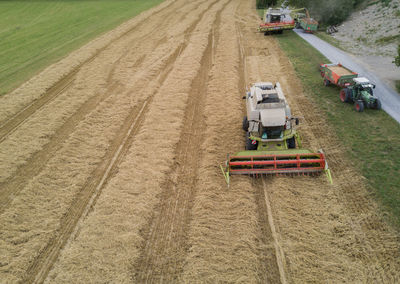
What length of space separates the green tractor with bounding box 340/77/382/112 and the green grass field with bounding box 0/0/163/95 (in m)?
21.0

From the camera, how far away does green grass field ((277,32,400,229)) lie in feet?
31.5

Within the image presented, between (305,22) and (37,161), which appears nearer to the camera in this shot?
(37,161)

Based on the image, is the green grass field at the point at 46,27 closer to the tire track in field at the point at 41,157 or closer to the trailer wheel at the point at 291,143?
the tire track in field at the point at 41,157

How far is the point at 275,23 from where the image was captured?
89.4 ft

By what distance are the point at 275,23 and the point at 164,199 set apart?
2379 centimetres

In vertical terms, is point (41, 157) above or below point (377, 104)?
below

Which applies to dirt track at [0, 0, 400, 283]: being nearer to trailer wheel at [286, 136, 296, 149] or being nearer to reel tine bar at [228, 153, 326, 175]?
reel tine bar at [228, 153, 326, 175]

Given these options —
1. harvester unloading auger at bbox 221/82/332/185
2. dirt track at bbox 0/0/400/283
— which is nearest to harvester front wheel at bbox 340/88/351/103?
dirt track at bbox 0/0/400/283

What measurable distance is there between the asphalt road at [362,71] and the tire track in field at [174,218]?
9998mm

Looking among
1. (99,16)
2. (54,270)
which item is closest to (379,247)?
(54,270)

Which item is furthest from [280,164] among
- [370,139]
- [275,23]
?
[275,23]

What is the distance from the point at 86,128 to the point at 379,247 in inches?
500

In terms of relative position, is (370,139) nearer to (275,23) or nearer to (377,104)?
(377,104)

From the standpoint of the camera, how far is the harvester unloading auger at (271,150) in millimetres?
10102
